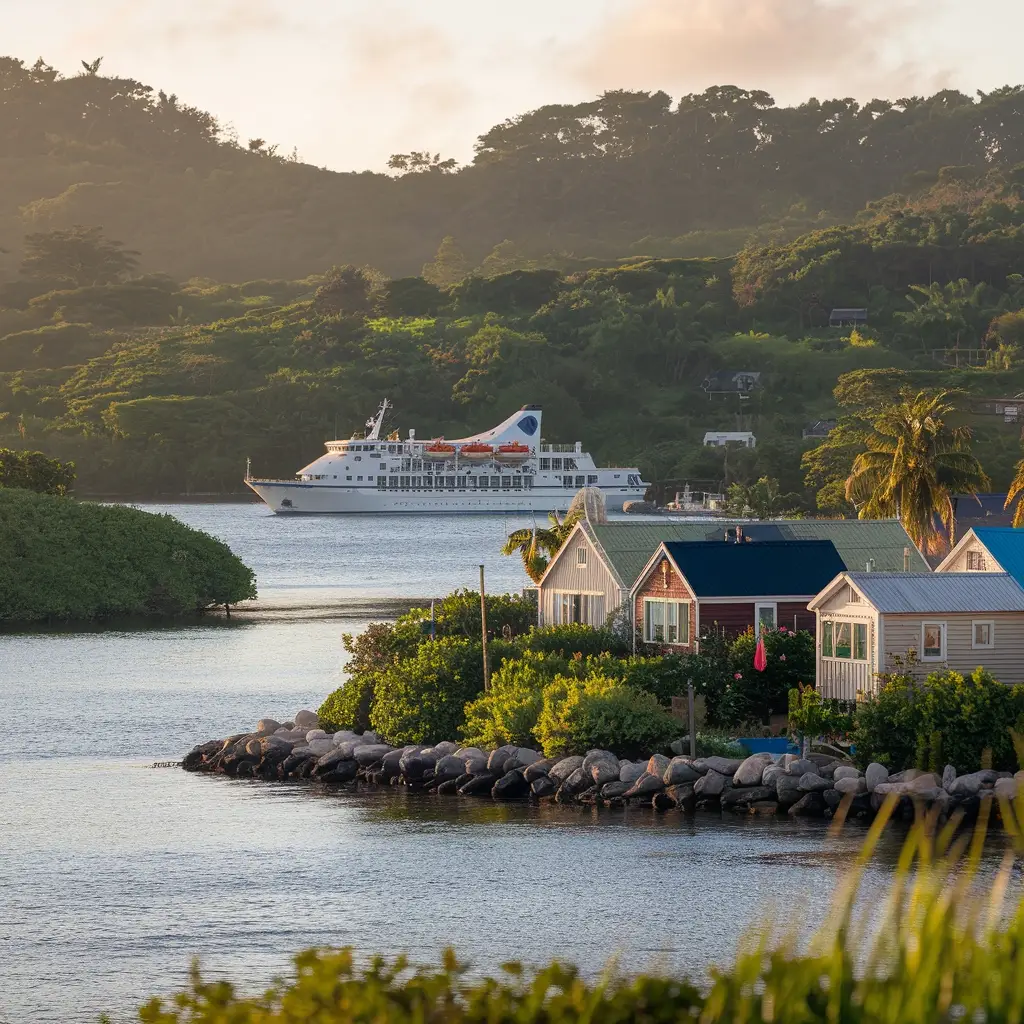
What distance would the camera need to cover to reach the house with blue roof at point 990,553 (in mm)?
32281

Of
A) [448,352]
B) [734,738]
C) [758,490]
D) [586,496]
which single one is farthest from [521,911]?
[448,352]

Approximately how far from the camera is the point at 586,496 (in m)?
42.5

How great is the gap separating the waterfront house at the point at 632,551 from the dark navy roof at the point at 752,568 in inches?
67.5

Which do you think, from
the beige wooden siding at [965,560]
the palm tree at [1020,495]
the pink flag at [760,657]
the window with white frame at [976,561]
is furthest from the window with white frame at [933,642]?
the palm tree at [1020,495]

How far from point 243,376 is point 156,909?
17731cm

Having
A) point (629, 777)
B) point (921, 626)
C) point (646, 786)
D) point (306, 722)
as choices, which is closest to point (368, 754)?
point (306, 722)

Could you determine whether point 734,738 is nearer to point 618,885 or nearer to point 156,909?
point 618,885

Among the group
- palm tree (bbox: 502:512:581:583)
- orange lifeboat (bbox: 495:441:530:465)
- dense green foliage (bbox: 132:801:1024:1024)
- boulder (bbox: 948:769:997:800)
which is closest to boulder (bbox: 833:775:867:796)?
boulder (bbox: 948:769:997:800)

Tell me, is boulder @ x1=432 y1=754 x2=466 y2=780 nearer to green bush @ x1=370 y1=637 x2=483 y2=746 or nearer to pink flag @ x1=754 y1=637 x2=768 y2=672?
green bush @ x1=370 y1=637 x2=483 y2=746

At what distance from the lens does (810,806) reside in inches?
1107

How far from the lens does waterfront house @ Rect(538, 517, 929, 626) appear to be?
37.5 meters

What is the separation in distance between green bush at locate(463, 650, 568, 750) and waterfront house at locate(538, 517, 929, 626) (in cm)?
321

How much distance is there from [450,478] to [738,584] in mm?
128926

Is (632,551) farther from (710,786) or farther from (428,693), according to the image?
(710,786)
